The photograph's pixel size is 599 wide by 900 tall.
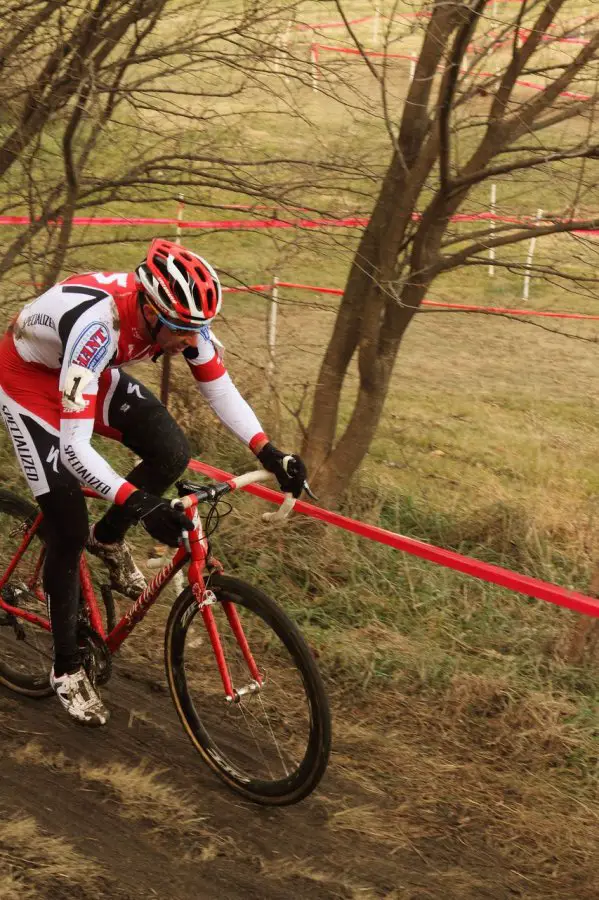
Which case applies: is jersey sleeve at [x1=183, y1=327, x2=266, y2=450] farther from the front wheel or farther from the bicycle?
the front wheel

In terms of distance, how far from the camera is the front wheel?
3.80 meters

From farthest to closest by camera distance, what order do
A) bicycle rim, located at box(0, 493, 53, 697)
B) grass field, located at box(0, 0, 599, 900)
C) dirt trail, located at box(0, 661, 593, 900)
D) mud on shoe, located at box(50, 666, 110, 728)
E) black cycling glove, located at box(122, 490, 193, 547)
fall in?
bicycle rim, located at box(0, 493, 53, 697)
mud on shoe, located at box(50, 666, 110, 728)
grass field, located at box(0, 0, 599, 900)
dirt trail, located at box(0, 661, 593, 900)
black cycling glove, located at box(122, 490, 193, 547)

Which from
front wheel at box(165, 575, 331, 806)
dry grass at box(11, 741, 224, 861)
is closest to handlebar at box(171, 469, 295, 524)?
front wheel at box(165, 575, 331, 806)

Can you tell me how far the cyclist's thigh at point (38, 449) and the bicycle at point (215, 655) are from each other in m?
0.51

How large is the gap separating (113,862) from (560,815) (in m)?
1.92

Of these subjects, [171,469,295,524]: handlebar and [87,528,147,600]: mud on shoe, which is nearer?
[171,469,295,524]: handlebar

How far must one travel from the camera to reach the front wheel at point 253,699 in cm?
380

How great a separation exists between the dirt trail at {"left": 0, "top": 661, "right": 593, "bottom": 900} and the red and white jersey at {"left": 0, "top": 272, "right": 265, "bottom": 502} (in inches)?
53.6

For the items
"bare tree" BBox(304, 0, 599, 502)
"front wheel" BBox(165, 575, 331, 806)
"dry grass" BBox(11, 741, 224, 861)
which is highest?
"bare tree" BBox(304, 0, 599, 502)

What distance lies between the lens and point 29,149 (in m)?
7.05

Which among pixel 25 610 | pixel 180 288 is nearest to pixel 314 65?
pixel 180 288

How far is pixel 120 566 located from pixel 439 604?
2181 mm

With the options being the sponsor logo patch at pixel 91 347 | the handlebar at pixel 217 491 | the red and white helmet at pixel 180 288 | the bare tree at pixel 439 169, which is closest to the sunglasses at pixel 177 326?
the red and white helmet at pixel 180 288

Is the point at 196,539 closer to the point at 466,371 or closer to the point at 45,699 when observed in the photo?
the point at 45,699
